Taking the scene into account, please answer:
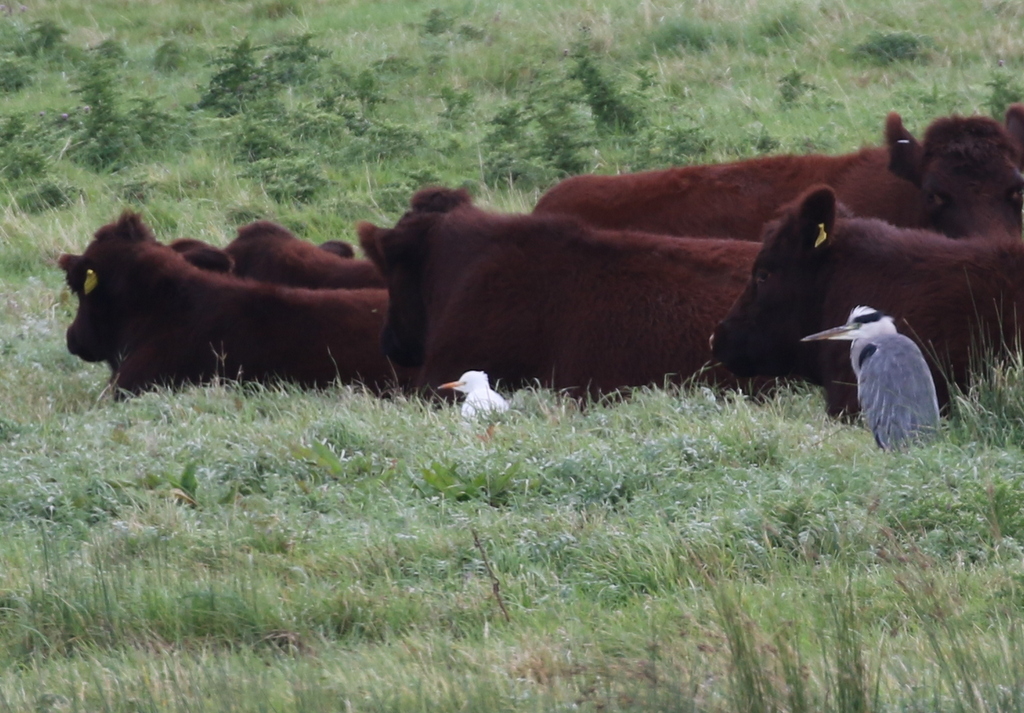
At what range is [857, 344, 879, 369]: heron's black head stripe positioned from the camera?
236 inches

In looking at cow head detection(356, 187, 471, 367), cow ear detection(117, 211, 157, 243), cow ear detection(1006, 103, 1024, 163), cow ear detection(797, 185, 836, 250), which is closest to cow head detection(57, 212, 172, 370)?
cow ear detection(117, 211, 157, 243)

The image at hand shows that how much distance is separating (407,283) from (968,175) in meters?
3.61

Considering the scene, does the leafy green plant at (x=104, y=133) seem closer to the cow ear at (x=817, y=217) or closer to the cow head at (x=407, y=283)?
the cow head at (x=407, y=283)

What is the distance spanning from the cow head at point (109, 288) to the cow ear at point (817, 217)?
474 cm

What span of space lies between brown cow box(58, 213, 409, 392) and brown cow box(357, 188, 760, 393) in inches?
28.6

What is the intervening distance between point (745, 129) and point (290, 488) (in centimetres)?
1103

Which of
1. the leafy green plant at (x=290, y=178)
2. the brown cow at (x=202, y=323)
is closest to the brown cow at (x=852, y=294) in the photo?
the brown cow at (x=202, y=323)

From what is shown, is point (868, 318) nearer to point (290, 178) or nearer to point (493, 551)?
point (493, 551)

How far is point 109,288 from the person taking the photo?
971cm

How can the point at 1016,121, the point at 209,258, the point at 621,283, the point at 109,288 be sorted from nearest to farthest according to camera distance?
1. the point at 621,283
2. the point at 1016,121
3. the point at 109,288
4. the point at 209,258

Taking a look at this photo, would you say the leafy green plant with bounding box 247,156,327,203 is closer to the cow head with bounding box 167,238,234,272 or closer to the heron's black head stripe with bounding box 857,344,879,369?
the cow head with bounding box 167,238,234,272

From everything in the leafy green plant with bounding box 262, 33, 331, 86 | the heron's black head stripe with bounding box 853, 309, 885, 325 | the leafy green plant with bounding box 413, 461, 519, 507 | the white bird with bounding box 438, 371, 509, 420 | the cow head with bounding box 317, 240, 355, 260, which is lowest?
the cow head with bounding box 317, 240, 355, 260

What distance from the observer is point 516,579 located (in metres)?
4.62

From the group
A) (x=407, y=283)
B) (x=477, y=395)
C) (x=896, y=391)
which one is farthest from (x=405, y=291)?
(x=896, y=391)
